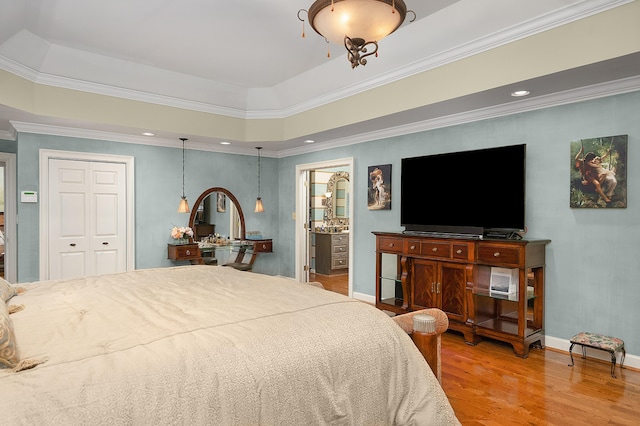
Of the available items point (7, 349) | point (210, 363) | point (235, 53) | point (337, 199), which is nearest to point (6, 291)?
point (7, 349)

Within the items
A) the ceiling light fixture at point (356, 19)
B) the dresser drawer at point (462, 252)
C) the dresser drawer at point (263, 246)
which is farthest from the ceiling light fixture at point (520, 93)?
the dresser drawer at point (263, 246)

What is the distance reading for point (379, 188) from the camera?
535 cm

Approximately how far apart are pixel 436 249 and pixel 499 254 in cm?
67

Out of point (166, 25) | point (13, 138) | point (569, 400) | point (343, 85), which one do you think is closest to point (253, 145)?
point (343, 85)

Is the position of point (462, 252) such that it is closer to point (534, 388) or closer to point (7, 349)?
point (534, 388)

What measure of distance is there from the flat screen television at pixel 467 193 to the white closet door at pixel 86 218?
3.85 m

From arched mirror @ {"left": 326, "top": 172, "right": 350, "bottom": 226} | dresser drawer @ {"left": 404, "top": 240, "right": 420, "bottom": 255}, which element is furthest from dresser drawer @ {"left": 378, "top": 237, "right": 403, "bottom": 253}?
arched mirror @ {"left": 326, "top": 172, "right": 350, "bottom": 226}

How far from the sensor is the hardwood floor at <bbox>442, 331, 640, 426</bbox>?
252cm

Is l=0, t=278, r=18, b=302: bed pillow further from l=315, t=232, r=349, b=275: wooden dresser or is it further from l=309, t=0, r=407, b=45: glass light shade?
l=315, t=232, r=349, b=275: wooden dresser

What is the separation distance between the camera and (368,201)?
5512 mm

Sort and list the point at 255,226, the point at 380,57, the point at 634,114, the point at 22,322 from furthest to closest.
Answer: the point at 255,226
the point at 380,57
the point at 634,114
the point at 22,322

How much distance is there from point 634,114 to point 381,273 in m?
2.93

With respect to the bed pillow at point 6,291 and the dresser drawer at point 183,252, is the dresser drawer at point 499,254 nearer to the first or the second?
the bed pillow at point 6,291

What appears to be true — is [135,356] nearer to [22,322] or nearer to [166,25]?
[22,322]
